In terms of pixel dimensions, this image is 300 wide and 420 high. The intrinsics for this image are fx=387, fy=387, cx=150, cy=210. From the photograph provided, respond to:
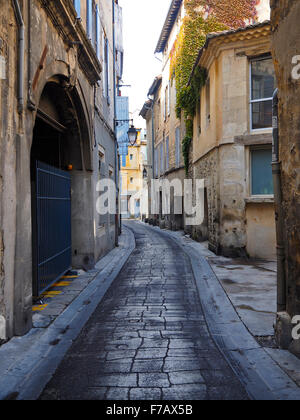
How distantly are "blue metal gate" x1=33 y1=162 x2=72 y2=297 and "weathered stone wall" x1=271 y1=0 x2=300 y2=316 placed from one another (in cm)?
404

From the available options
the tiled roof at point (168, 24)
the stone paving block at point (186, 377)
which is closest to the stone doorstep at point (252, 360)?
the stone paving block at point (186, 377)

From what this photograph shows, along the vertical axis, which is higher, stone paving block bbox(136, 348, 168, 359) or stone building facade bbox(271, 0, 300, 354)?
stone building facade bbox(271, 0, 300, 354)

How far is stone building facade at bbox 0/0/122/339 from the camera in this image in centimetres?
446

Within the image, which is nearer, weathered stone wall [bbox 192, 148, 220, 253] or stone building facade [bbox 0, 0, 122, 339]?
stone building facade [bbox 0, 0, 122, 339]

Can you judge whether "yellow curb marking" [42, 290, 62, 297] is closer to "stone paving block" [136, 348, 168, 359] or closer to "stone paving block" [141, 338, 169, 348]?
"stone paving block" [141, 338, 169, 348]

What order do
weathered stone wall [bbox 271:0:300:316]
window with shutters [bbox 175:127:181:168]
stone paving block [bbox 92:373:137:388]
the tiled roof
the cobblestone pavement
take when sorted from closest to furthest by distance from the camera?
the cobblestone pavement
stone paving block [bbox 92:373:137:388]
weathered stone wall [bbox 271:0:300:316]
the tiled roof
window with shutters [bbox 175:127:181:168]

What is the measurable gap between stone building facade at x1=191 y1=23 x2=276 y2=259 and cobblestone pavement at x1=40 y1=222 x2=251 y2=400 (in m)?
4.80

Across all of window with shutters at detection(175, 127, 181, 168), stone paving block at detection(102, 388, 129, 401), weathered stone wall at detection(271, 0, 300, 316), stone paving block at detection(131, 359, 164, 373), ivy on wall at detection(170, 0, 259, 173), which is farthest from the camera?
window with shutters at detection(175, 127, 181, 168)

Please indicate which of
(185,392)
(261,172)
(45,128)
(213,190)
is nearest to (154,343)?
(185,392)

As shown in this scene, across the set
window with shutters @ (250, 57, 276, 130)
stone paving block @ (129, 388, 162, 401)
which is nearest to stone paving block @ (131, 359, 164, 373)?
stone paving block @ (129, 388, 162, 401)

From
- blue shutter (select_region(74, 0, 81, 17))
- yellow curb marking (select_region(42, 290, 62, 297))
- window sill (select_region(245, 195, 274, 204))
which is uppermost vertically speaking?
blue shutter (select_region(74, 0, 81, 17))

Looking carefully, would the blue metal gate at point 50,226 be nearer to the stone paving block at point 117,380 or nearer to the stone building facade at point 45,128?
the stone building facade at point 45,128

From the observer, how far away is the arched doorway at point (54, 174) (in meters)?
6.63

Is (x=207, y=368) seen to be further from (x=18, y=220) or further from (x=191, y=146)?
(x=191, y=146)
